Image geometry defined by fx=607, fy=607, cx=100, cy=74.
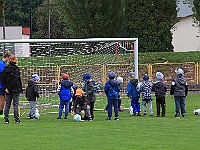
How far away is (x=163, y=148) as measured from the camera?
12.1 metres

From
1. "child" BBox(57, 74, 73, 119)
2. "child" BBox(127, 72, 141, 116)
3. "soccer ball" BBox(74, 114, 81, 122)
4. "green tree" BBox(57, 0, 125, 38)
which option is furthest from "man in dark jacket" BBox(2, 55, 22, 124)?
"green tree" BBox(57, 0, 125, 38)

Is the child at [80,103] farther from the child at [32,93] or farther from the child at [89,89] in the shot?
the child at [32,93]

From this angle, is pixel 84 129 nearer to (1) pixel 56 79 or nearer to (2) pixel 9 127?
(2) pixel 9 127

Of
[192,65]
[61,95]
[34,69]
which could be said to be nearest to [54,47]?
[34,69]

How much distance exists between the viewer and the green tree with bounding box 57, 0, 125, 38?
4109 cm

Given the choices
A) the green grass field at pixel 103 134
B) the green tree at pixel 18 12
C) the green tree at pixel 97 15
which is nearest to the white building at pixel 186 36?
the green tree at pixel 97 15

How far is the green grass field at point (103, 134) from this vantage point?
1248 cm

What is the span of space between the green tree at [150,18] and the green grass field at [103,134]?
71.3ft

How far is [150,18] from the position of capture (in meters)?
41.4

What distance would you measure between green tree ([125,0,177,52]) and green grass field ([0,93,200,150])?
21.7 meters

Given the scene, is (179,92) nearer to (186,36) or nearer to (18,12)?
(186,36)

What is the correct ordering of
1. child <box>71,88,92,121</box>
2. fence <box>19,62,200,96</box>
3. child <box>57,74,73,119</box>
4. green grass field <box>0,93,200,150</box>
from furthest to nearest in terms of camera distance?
fence <box>19,62,200,96</box>, child <box>57,74,73,119</box>, child <box>71,88,92,121</box>, green grass field <box>0,93,200,150</box>

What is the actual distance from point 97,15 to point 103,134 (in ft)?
88.3

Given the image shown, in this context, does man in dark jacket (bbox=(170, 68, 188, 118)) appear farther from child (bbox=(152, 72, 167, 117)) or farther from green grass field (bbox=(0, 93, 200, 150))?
green grass field (bbox=(0, 93, 200, 150))
